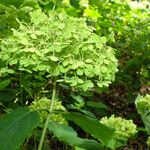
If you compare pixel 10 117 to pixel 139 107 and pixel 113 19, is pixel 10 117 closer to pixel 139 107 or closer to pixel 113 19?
pixel 139 107

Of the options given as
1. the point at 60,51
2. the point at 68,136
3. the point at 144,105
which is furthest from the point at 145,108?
the point at 60,51

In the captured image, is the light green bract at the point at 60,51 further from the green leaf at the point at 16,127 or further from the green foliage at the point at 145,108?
the green foliage at the point at 145,108

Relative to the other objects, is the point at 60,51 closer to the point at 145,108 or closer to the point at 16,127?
the point at 16,127

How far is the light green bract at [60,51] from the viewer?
64.9 inches

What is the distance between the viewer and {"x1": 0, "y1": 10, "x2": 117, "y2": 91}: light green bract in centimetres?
165

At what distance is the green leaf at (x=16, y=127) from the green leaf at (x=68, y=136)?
0.62 feet

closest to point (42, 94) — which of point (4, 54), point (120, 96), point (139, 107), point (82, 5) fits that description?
point (139, 107)

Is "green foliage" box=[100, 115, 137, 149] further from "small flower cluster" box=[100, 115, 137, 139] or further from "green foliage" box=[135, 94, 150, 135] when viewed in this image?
"green foliage" box=[135, 94, 150, 135]

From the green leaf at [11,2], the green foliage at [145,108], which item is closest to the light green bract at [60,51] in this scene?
the green foliage at [145,108]

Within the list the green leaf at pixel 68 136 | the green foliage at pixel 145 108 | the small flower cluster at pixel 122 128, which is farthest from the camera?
the green foliage at pixel 145 108

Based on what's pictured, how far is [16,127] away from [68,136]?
0.34 metres

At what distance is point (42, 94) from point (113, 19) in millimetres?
2549

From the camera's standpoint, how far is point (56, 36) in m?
1.70

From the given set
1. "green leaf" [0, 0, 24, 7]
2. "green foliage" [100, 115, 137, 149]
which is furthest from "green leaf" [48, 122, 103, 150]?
"green leaf" [0, 0, 24, 7]
